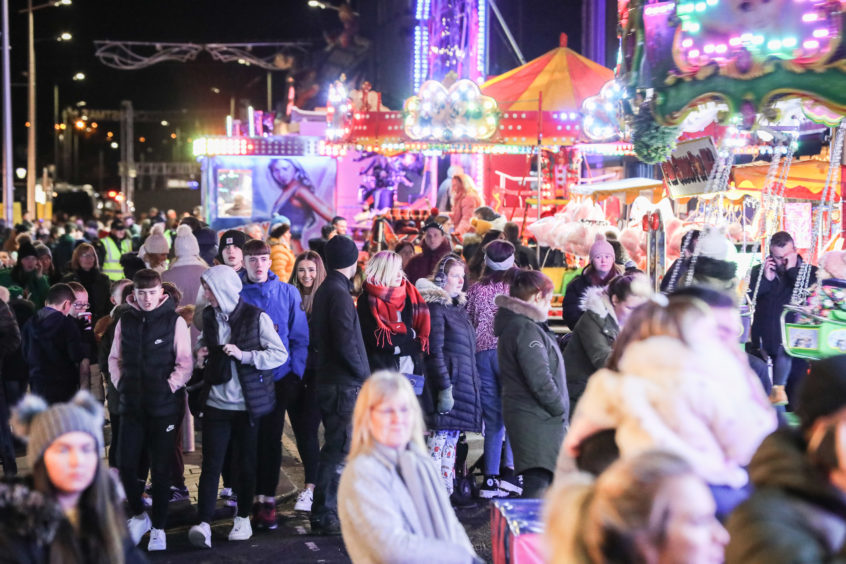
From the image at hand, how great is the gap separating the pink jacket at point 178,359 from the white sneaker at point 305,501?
1.50 meters

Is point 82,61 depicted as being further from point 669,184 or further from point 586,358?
point 586,358

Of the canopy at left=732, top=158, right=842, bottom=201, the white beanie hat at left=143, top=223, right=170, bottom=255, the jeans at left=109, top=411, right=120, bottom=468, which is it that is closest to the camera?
the jeans at left=109, top=411, right=120, bottom=468

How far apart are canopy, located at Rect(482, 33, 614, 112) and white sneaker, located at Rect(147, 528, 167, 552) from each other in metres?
13.1

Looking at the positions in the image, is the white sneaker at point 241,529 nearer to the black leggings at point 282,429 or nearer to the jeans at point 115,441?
the black leggings at point 282,429

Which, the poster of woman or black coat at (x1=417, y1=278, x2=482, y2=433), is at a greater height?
the poster of woman

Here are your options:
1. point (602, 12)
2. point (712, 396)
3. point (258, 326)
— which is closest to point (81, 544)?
point (712, 396)

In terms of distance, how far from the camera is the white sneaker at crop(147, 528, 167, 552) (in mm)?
6887

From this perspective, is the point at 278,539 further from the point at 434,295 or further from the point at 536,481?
the point at 434,295

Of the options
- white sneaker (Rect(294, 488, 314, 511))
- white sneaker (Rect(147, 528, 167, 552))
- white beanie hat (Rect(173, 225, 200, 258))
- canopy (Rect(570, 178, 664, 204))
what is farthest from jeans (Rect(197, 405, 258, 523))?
canopy (Rect(570, 178, 664, 204))

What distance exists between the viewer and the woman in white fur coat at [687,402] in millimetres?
3564

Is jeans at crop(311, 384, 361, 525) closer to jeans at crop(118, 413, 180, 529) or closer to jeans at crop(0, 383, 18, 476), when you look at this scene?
jeans at crop(118, 413, 180, 529)

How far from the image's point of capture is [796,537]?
2.59 m

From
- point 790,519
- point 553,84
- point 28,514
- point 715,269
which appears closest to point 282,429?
point 715,269

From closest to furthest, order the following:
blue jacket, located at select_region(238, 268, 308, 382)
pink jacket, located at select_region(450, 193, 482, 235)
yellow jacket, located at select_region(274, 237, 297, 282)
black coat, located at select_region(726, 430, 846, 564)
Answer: black coat, located at select_region(726, 430, 846, 564), blue jacket, located at select_region(238, 268, 308, 382), yellow jacket, located at select_region(274, 237, 297, 282), pink jacket, located at select_region(450, 193, 482, 235)
